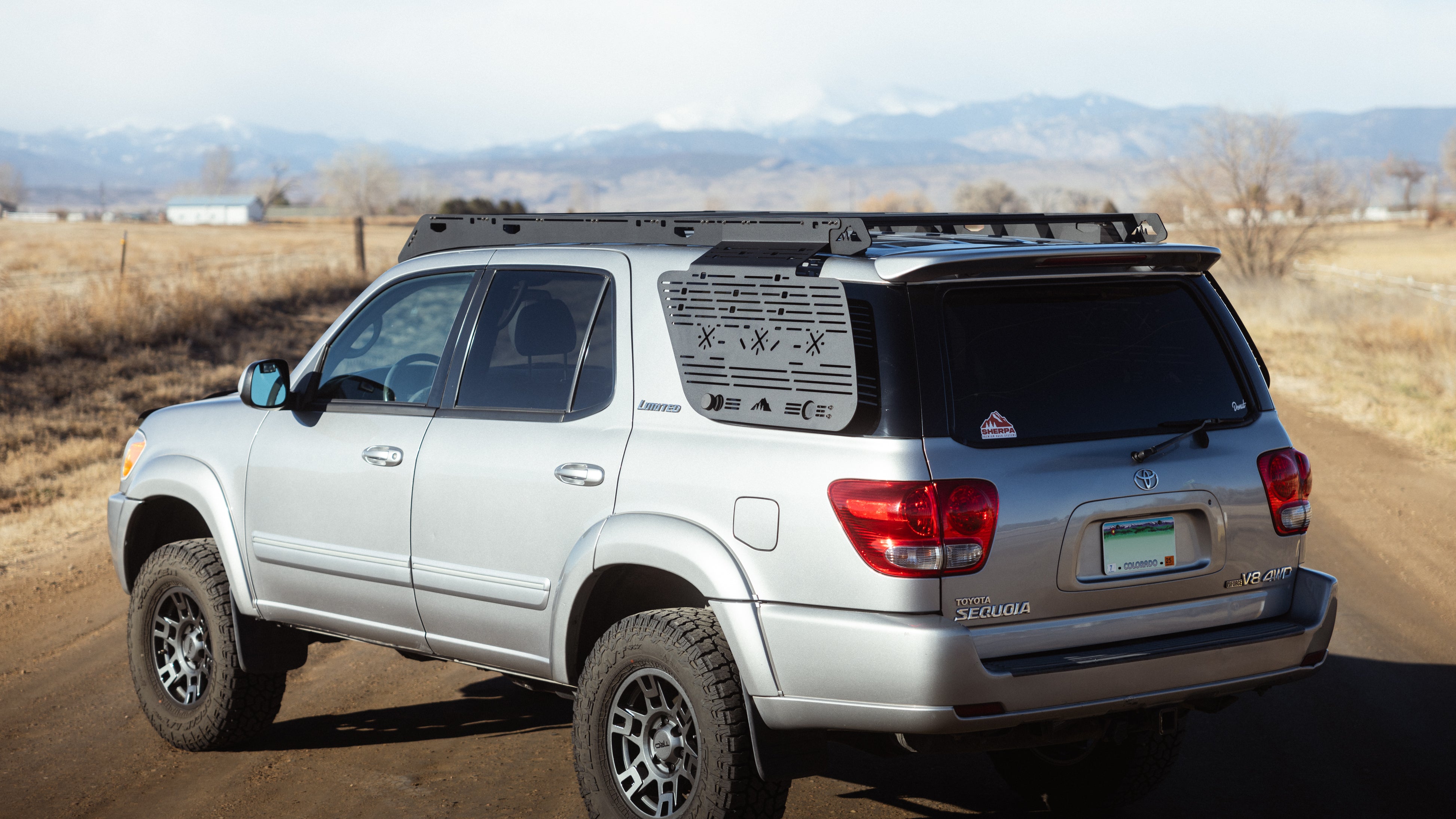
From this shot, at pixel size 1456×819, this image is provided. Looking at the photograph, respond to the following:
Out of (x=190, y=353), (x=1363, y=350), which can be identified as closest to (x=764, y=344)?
(x=190, y=353)

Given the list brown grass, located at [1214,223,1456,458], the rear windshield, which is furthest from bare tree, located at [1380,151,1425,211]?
the rear windshield

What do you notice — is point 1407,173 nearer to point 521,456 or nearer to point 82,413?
point 82,413

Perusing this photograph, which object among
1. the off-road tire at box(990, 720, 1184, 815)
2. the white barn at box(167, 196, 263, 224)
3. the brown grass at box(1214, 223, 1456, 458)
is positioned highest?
the off-road tire at box(990, 720, 1184, 815)

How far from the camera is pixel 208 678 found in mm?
5203

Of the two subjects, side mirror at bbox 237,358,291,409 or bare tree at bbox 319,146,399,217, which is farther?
bare tree at bbox 319,146,399,217

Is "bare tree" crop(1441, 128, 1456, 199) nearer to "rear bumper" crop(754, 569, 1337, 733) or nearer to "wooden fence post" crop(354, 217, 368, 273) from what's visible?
"wooden fence post" crop(354, 217, 368, 273)

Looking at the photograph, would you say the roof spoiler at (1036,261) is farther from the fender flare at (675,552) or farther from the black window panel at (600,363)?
the black window panel at (600,363)

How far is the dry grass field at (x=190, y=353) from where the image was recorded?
1137 cm

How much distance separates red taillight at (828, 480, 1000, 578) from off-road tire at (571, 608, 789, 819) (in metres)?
0.61

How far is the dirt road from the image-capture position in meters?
4.49

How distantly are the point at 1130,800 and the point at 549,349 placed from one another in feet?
8.52

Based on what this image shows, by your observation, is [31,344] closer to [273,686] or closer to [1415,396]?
[273,686]

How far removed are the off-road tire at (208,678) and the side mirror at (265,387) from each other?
776 millimetres

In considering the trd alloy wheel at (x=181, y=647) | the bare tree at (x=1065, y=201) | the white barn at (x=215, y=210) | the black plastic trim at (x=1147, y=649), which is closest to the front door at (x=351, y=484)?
the trd alloy wheel at (x=181, y=647)
